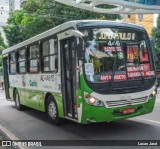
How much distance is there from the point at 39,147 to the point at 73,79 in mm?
1917

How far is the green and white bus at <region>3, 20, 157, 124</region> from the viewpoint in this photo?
8445 millimetres

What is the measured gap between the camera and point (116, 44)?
352 inches

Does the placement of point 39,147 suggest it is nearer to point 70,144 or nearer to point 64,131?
point 70,144

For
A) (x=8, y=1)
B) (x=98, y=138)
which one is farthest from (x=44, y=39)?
(x=8, y=1)

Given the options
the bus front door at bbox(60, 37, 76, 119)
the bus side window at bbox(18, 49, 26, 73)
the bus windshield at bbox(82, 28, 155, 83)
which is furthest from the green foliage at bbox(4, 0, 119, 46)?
the bus windshield at bbox(82, 28, 155, 83)

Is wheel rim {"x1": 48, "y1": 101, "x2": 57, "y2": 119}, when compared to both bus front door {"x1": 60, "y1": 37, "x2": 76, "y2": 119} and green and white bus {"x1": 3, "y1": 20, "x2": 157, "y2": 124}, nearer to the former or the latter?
Result: green and white bus {"x1": 3, "y1": 20, "x2": 157, "y2": 124}

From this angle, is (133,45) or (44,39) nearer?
(133,45)

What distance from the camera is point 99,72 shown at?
8.57 metres

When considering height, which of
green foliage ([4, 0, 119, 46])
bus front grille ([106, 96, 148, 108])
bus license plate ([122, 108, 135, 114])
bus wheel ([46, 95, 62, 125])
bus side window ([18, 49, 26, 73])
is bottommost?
bus wheel ([46, 95, 62, 125])

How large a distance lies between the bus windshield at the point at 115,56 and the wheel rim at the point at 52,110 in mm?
2379

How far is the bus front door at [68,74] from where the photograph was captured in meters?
8.97

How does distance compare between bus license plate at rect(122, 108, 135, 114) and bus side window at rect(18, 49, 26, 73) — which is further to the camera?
bus side window at rect(18, 49, 26, 73)

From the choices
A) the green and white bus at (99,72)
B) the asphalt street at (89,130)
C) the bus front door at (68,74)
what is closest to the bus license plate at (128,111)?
the green and white bus at (99,72)

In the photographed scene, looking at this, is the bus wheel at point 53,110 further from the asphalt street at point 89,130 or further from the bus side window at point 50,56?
the bus side window at point 50,56
